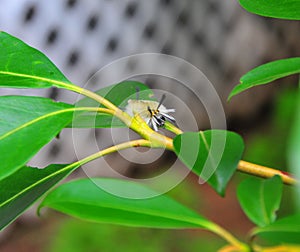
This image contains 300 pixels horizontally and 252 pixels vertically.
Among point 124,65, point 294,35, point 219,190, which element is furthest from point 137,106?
point 294,35

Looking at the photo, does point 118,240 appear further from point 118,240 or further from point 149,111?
point 149,111

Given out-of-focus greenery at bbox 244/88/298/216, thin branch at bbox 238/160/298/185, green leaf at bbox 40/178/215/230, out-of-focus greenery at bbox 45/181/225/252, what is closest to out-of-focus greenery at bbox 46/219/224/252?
out-of-focus greenery at bbox 45/181/225/252

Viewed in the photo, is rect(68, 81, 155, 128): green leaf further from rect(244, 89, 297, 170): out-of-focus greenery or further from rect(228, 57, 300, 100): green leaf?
rect(244, 89, 297, 170): out-of-focus greenery

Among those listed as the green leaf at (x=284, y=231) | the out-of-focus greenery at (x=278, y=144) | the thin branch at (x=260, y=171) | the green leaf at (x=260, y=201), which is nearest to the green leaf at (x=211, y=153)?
the thin branch at (x=260, y=171)

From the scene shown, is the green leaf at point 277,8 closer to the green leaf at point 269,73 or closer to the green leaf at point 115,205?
the green leaf at point 269,73

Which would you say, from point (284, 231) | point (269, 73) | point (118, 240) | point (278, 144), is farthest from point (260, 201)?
point (278, 144)

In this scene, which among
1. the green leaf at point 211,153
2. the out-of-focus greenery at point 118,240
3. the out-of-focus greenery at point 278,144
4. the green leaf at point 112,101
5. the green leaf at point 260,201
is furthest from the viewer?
the out-of-focus greenery at point 278,144
